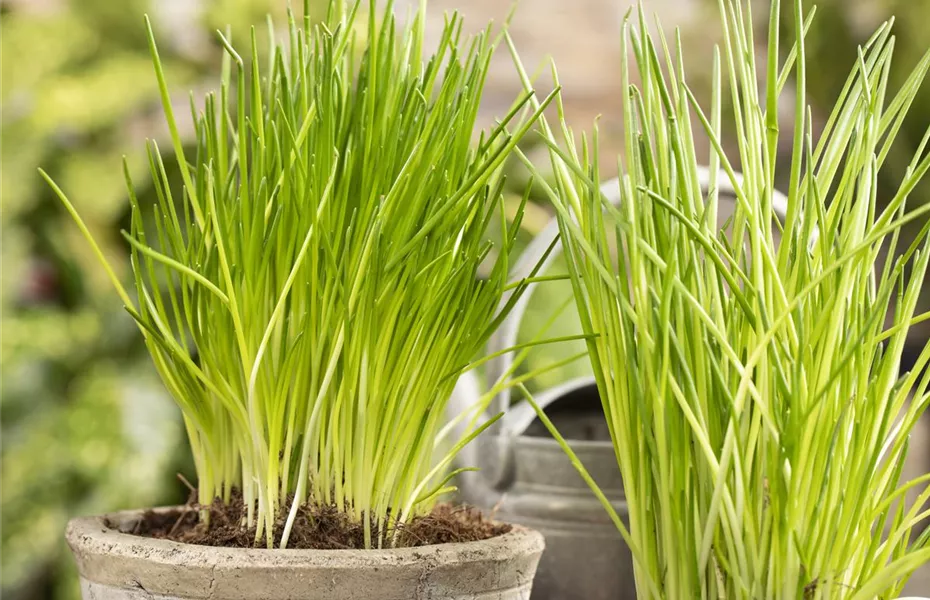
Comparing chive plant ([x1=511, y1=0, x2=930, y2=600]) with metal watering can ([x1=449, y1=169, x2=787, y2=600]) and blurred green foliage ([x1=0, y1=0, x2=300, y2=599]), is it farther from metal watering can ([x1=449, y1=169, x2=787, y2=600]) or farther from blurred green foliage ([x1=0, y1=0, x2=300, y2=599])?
blurred green foliage ([x1=0, y1=0, x2=300, y2=599])

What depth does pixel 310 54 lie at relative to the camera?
0.46m

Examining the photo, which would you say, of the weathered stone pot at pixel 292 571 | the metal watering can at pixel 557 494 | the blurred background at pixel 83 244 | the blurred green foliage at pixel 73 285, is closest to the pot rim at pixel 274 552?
the weathered stone pot at pixel 292 571

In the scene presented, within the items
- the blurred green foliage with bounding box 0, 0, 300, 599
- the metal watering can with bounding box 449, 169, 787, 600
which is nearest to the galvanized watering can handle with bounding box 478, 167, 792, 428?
the metal watering can with bounding box 449, 169, 787, 600

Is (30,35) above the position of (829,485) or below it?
above

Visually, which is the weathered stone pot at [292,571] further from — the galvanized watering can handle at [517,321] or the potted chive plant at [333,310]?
the galvanized watering can handle at [517,321]

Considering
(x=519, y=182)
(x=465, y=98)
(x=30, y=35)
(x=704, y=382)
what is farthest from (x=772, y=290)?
(x=30, y=35)

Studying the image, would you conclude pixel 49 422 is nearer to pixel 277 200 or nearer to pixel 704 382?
pixel 277 200

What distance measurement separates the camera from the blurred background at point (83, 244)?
1.82 meters

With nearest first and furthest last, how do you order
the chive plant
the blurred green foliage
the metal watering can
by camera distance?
the chive plant
the metal watering can
the blurred green foliage

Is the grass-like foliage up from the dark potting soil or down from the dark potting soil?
up

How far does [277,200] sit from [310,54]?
0.27ft

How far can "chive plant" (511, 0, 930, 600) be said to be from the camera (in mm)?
328

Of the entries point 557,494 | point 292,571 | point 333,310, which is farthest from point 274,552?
point 557,494

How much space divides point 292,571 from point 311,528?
0.06 m
